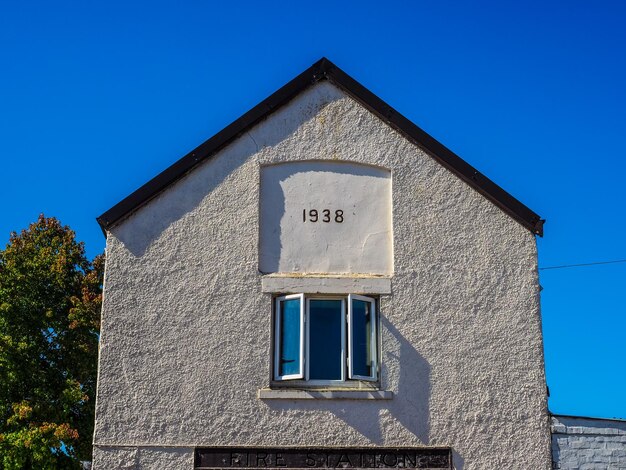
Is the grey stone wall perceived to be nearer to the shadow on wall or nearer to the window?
the shadow on wall

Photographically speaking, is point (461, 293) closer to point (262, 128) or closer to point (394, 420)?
point (394, 420)

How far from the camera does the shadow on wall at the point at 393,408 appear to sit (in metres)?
13.1

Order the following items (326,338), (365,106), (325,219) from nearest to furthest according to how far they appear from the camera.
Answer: (326,338) < (325,219) < (365,106)

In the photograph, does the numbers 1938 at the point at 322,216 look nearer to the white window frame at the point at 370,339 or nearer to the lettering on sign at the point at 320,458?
the white window frame at the point at 370,339

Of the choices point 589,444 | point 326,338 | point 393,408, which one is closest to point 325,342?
point 326,338

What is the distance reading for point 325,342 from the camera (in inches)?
532

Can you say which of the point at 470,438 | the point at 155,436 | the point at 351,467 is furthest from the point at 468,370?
the point at 155,436

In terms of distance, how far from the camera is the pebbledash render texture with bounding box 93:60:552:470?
13.1m

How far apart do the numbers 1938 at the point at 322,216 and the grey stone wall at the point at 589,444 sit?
14.6 feet

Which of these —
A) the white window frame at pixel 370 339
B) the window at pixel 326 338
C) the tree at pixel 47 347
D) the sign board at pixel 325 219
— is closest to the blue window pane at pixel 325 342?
the window at pixel 326 338

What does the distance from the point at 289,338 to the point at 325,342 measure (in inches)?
21.4

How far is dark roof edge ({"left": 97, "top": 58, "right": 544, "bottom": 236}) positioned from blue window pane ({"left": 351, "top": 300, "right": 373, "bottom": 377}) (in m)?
2.68

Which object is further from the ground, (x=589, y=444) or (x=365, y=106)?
(x=365, y=106)

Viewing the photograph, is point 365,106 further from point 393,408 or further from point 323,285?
point 393,408
